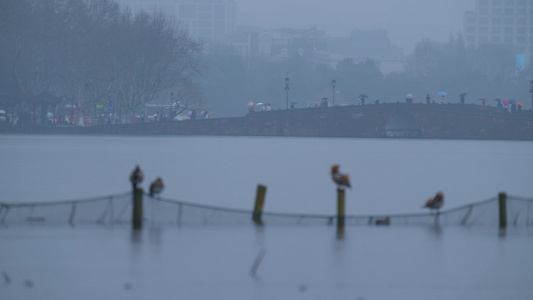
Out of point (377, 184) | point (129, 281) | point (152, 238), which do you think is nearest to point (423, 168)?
point (377, 184)

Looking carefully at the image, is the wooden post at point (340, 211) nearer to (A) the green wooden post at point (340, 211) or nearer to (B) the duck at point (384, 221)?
(A) the green wooden post at point (340, 211)

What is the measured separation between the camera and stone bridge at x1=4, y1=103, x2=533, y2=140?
125938mm

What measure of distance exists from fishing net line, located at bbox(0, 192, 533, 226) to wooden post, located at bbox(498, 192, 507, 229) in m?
0.29

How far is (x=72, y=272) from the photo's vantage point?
86.0 feet

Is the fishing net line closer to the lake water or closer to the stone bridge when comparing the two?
the lake water

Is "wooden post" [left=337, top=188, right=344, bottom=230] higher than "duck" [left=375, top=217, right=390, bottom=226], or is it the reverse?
"wooden post" [left=337, top=188, right=344, bottom=230]

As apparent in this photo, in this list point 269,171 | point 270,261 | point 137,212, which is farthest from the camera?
point 269,171

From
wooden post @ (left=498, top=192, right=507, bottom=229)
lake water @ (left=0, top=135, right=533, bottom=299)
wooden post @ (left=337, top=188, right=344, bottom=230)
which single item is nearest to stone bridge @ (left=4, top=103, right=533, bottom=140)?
lake water @ (left=0, top=135, right=533, bottom=299)

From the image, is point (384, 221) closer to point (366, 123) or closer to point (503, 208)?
point (503, 208)

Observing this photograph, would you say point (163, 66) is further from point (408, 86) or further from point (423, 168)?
point (408, 86)

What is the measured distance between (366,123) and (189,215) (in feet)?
324

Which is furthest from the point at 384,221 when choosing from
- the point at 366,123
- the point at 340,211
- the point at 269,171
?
the point at 366,123

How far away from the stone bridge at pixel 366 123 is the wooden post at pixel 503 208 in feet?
294

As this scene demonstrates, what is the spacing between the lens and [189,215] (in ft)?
110
